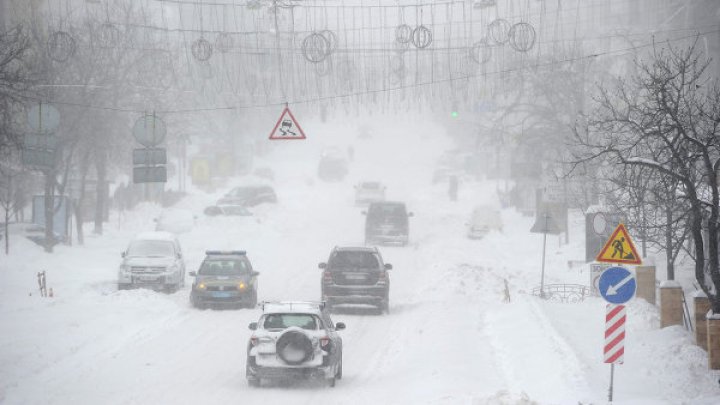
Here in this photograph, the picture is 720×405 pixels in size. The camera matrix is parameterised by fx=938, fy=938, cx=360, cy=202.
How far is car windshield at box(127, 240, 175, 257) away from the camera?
30511mm

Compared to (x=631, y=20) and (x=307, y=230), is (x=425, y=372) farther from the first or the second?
(x=631, y=20)

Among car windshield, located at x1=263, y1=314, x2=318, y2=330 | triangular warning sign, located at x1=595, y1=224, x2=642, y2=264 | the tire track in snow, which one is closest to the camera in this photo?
the tire track in snow

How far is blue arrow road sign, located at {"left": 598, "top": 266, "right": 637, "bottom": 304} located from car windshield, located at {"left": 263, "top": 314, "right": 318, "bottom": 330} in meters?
4.96

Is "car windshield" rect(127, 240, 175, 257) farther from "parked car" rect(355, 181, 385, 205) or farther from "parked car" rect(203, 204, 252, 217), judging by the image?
"parked car" rect(355, 181, 385, 205)

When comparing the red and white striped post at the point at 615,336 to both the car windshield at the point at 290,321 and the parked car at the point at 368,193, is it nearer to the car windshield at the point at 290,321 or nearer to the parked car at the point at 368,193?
the car windshield at the point at 290,321

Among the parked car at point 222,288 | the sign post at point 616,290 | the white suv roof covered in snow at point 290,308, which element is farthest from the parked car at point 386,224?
the sign post at point 616,290

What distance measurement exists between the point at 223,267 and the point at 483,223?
1051 inches

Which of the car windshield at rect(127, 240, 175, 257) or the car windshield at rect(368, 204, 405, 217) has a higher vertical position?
the car windshield at rect(368, 204, 405, 217)

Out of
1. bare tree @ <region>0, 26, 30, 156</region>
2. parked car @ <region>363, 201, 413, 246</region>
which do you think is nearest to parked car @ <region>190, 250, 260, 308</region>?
bare tree @ <region>0, 26, 30, 156</region>

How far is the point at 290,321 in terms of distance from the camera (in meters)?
16.1

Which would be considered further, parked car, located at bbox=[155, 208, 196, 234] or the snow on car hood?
parked car, located at bbox=[155, 208, 196, 234]

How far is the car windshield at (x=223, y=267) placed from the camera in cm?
2711

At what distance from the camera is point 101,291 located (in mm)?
30203

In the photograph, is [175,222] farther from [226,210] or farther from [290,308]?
[290,308]
